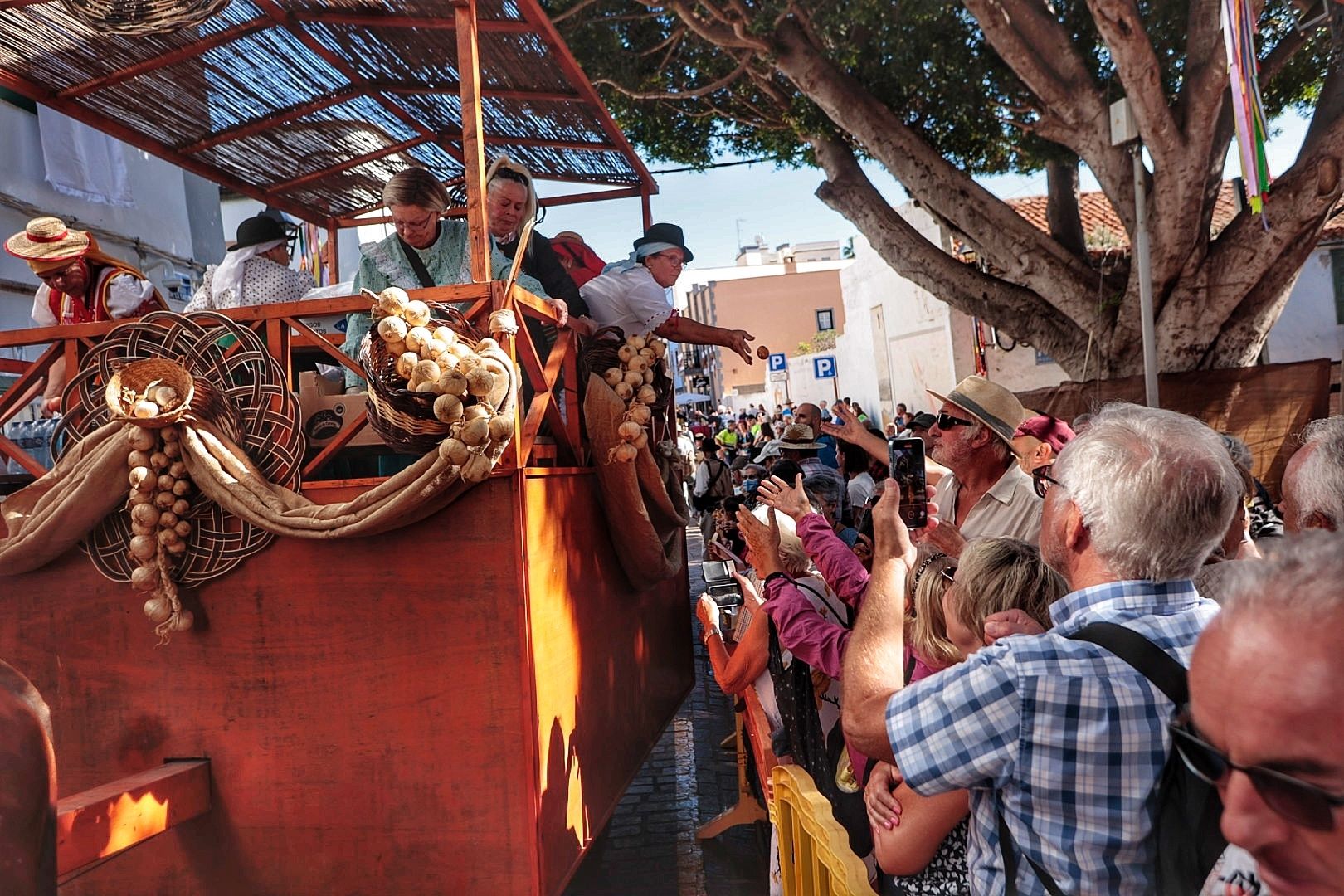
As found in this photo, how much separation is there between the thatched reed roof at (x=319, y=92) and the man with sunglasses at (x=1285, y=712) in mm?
3689

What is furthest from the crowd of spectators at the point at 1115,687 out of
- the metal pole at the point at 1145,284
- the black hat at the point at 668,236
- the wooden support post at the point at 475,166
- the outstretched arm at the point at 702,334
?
the metal pole at the point at 1145,284

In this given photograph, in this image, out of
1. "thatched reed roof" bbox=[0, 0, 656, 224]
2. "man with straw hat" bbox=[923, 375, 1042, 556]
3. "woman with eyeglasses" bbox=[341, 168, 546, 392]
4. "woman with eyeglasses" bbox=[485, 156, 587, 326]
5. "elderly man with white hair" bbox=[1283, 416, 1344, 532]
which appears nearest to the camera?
"elderly man with white hair" bbox=[1283, 416, 1344, 532]

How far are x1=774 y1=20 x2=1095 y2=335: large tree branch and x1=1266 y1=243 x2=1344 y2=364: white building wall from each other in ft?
48.0

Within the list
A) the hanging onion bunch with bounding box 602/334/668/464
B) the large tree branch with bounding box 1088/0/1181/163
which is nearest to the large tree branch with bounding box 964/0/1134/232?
the large tree branch with bounding box 1088/0/1181/163

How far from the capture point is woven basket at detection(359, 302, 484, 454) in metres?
3.19

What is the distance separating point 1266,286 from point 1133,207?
1.16 m

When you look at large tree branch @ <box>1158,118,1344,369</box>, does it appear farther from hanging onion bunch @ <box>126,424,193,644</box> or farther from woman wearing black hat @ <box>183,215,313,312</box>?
hanging onion bunch @ <box>126,424,193,644</box>

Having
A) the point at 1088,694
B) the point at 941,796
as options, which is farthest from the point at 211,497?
the point at 1088,694

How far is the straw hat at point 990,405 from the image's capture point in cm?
418

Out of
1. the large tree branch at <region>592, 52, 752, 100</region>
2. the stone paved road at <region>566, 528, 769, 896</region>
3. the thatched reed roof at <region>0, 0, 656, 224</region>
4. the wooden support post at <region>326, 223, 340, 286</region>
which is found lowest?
the stone paved road at <region>566, 528, 769, 896</region>

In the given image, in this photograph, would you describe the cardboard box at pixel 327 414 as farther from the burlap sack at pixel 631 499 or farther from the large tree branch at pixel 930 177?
the large tree branch at pixel 930 177

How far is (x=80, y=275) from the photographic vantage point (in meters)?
4.56

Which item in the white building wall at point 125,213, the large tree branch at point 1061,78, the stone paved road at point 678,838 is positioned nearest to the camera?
the stone paved road at point 678,838

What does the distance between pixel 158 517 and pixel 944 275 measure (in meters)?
7.82
